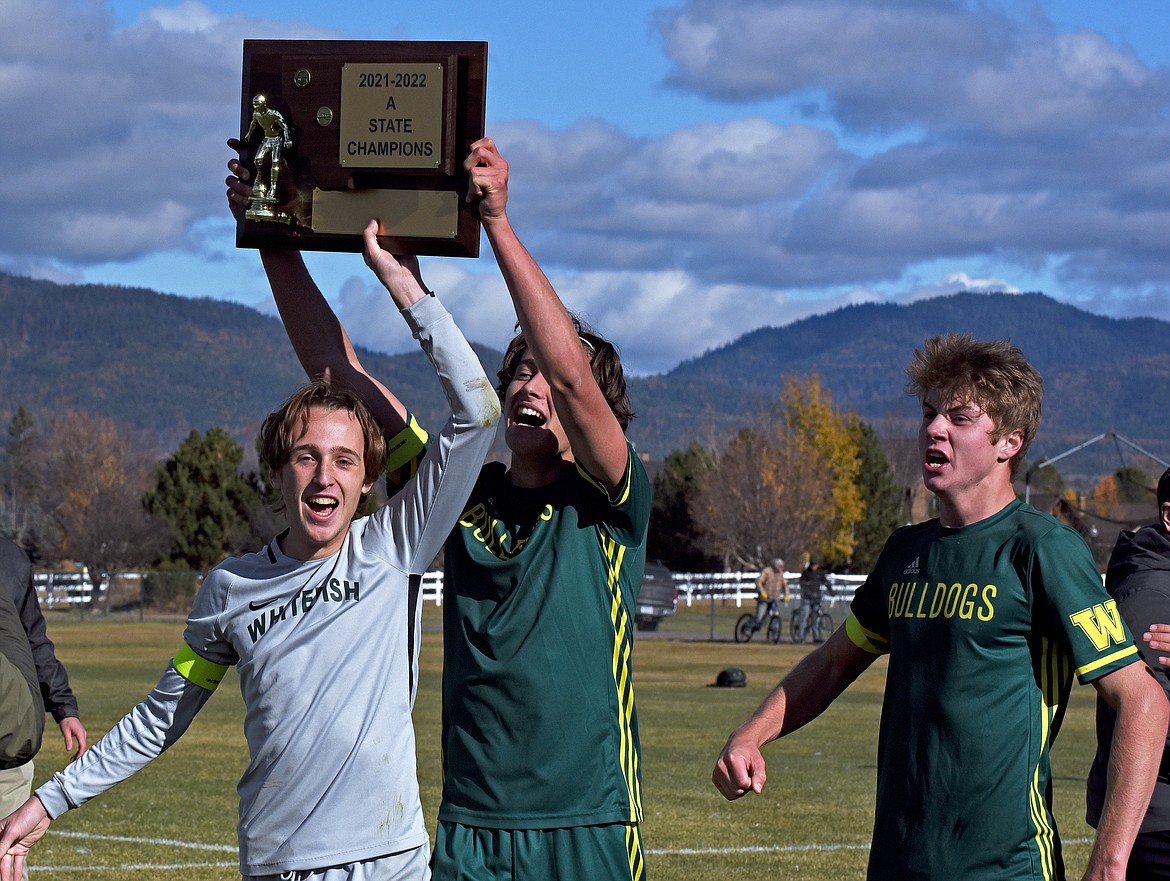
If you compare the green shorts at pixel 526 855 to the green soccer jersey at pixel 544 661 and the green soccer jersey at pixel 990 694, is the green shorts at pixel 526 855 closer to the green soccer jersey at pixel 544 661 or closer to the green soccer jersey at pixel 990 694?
the green soccer jersey at pixel 544 661

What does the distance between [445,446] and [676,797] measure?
941cm

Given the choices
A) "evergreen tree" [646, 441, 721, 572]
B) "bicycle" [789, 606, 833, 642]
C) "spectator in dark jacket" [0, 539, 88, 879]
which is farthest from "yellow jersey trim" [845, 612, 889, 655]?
"evergreen tree" [646, 441, 721, 572]

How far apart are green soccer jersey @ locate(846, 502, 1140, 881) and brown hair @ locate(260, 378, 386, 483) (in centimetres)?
142

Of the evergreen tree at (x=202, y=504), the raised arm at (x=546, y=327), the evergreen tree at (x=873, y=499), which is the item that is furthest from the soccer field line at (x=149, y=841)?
the evergreen tree at (x=873, y=499)

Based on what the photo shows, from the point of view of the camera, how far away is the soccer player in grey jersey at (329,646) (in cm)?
373

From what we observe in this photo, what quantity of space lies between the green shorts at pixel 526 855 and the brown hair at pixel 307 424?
92 cm

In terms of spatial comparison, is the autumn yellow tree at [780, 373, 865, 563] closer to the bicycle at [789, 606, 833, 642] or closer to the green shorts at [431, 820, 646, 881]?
the bicycle at [789, 606, 833, 642]

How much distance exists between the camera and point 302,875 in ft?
12.2

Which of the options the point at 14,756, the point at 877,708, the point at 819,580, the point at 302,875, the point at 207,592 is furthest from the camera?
the point at 819,580

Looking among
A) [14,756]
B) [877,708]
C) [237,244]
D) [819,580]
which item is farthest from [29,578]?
[819,580]

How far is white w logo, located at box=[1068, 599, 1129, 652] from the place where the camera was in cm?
391

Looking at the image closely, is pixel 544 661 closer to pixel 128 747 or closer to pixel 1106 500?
pixel 128 747

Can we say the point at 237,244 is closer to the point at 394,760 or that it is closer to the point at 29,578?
the point at 394,760

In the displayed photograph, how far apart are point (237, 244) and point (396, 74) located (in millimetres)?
663
